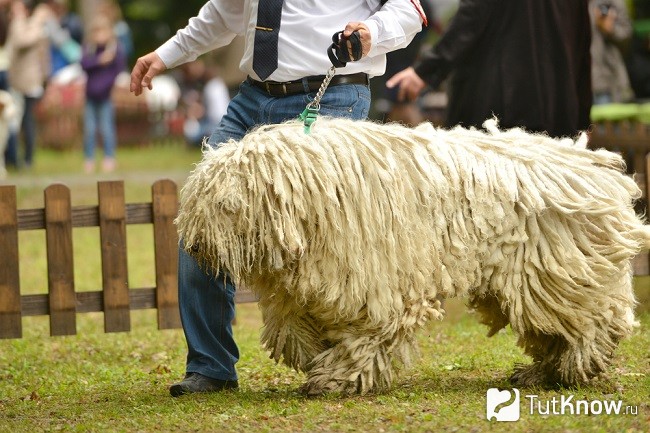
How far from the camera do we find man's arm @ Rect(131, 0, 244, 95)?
18.6 feet

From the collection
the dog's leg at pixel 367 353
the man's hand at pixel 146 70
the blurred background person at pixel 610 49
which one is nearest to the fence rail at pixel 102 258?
the man's hand at pixel 146 70

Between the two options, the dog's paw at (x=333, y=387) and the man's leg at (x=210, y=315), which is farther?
the man's leg at (x=210, y=315)

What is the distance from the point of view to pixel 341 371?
502cm

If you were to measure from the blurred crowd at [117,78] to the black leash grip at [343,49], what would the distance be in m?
1.81

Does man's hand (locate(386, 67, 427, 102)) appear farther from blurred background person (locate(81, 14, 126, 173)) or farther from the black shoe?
blurred background person (locate(81, 14, 126, 173))

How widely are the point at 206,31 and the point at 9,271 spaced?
2268 mm

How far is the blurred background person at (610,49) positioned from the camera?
12.9 m

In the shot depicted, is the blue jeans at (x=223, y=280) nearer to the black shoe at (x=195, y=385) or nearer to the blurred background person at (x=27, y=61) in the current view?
the black shoe at (x=195, y=385)

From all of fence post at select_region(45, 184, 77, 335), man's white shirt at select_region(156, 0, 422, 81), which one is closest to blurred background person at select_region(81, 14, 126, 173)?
fence post at select_region(45, 184, 77, 335)

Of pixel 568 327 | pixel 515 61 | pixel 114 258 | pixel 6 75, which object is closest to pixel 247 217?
pixel 568 327

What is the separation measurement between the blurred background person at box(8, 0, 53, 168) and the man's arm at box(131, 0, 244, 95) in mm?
10824

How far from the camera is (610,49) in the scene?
13.0 m

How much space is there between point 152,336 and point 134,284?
79.9 inches

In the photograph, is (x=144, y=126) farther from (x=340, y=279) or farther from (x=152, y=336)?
(x=340, y=279)
